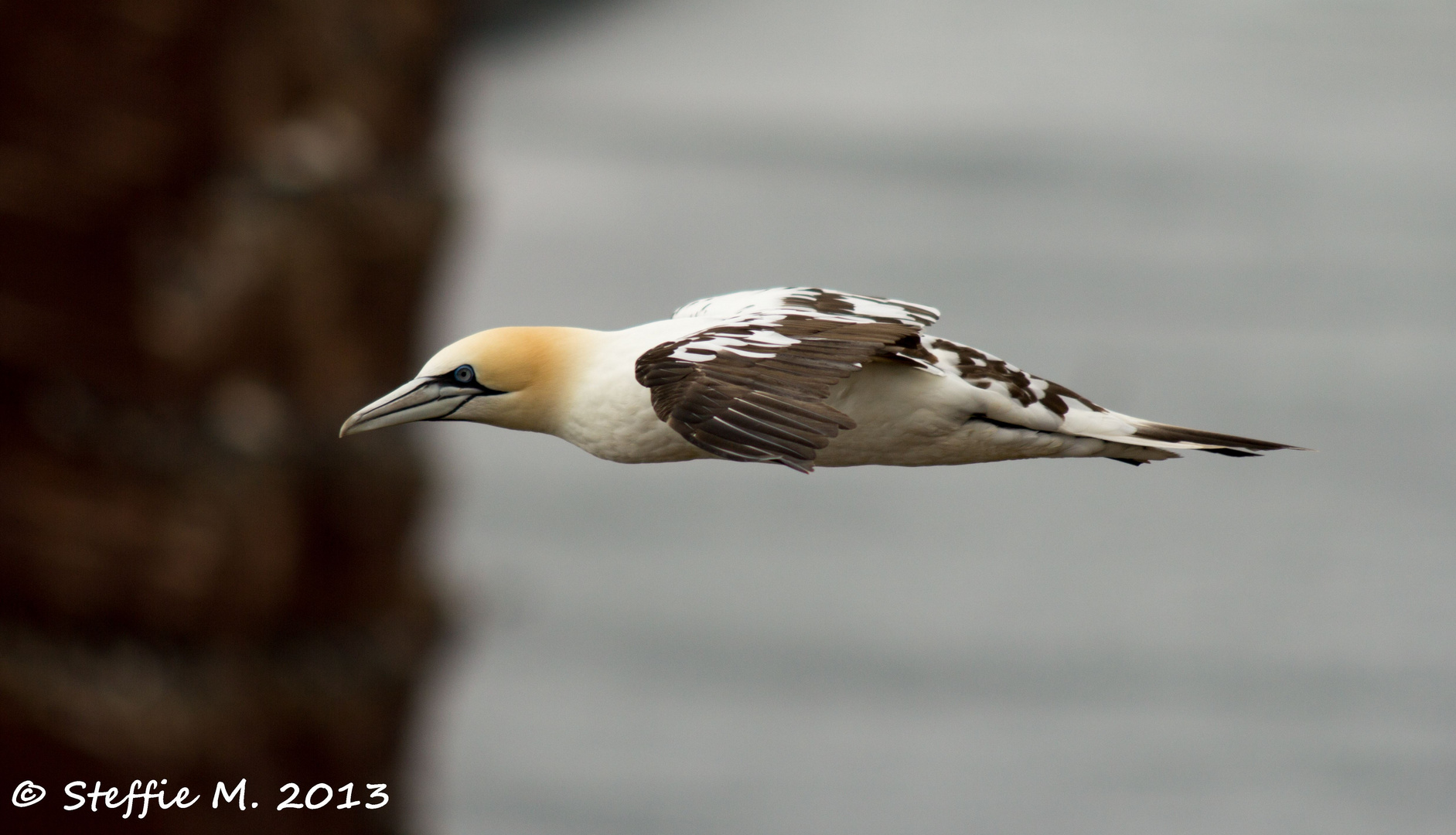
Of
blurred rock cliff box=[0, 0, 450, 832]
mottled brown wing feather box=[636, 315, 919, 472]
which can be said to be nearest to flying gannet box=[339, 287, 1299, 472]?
mottled brown wing feather box=[636, 315, 919, 472]

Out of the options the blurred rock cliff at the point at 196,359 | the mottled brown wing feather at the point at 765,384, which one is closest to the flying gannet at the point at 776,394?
the mottled brown wing feather at the point at 765,384

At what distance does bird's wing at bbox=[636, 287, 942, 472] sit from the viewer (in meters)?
2.15

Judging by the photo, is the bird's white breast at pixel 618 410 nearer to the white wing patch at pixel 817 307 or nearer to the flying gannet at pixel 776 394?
the flying gannet at pixel 776 394

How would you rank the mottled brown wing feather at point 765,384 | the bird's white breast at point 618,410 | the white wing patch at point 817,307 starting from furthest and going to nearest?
the white wing patch at point 817,307 < the bird's white breast at point 618,410 < the mottled brown wing feather at point 765,384

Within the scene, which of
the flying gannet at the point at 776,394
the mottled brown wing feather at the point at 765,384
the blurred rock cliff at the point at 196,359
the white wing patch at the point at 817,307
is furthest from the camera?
the blurred rock cliff at the point at 196,359

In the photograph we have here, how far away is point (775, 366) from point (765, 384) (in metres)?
0.09

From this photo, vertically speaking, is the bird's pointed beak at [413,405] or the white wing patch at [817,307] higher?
the white wing patch at [817,307]

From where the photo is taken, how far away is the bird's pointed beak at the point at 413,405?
251 cm

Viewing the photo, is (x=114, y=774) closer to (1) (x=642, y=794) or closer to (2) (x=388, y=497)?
(2) (x=388, y=497)

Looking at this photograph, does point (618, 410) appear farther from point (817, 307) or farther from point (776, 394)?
point (817, 307)

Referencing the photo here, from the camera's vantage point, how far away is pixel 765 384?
2.29 meters

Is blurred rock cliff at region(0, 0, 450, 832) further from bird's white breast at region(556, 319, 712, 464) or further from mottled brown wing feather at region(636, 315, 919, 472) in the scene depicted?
mottled brown wing feather at region(636, 315, 919, 472)

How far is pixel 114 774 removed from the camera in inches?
290

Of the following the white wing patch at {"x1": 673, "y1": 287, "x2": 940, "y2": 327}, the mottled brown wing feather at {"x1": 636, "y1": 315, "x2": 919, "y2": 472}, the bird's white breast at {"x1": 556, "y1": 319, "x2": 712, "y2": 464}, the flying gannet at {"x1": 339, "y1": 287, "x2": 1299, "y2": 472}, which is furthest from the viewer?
the white wing patch at {"x1": 673, "y1": 287, "x2": 940, "y2": 327}
